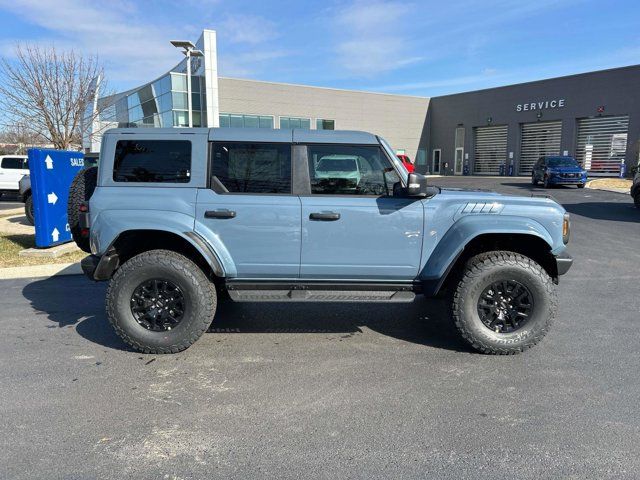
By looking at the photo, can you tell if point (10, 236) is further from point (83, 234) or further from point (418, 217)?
point (418, 217)

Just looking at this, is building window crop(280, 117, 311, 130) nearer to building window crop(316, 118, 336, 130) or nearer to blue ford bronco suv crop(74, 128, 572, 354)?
building window crop(316, 118, 336, 130)

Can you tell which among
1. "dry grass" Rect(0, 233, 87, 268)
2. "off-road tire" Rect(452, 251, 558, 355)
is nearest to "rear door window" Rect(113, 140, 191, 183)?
"off-road tire" Rect(452, 251, 558, 355)

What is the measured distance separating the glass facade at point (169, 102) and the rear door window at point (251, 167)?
94.0ft

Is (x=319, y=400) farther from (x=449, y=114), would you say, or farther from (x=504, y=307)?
(x=449, y=114)

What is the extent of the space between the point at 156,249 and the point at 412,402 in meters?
2.66

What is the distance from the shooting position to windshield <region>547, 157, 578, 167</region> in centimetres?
2322

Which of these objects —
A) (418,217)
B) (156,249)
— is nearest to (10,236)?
(156,249)

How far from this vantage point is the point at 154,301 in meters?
4.15

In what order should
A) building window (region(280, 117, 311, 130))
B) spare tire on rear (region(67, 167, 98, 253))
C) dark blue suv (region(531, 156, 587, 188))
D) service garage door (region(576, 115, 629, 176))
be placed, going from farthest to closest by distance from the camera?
building window (region(280, 117, 311, 130)) → service garage door (region(576, 115, 629, 176)) → dark blue suv (region(531, 156, 587, 188)) → spare tire on rear (region(67, 167, 98, 253))

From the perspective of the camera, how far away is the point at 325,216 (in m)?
4.06

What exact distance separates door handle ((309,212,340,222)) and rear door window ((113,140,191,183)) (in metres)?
1.19

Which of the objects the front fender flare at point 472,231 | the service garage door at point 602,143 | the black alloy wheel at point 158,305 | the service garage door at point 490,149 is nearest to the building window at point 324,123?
the service garage door at point 490,149

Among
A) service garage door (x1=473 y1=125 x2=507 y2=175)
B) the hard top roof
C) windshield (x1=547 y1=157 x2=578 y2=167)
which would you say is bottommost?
the hard top roof

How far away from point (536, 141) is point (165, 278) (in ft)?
133
